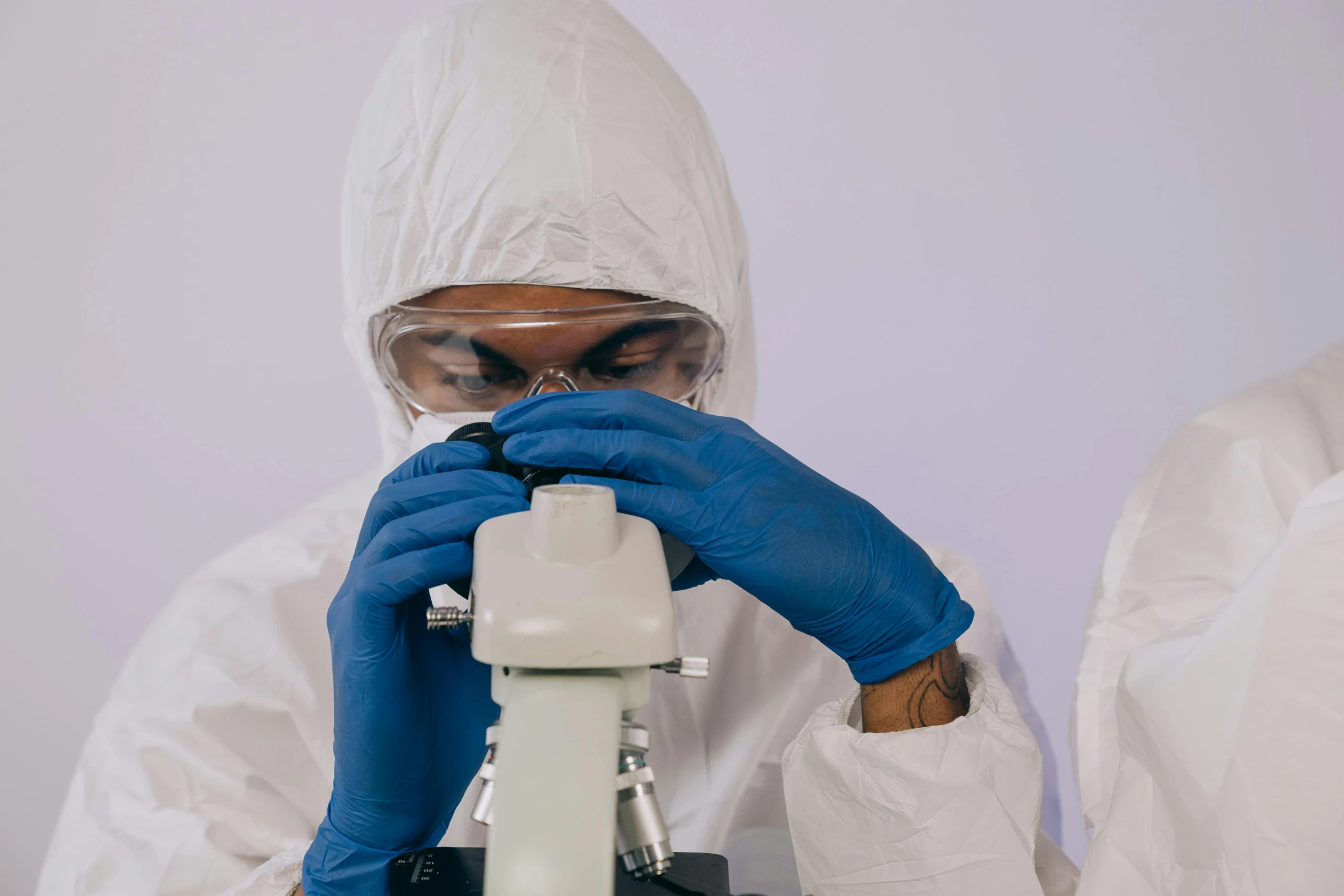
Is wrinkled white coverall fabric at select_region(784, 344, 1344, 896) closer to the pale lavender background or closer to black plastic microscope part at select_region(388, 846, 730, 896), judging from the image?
black plastic microscope part at select_region(388, 846, 730, 896)

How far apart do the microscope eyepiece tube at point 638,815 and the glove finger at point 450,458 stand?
13.7 inches

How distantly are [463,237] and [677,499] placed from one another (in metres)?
0.46

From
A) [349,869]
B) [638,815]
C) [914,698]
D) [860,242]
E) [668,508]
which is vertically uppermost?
[860,242]

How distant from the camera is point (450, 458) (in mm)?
837

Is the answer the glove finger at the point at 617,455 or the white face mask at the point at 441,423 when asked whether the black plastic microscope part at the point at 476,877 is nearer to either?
the glove finger at the point at 617,455

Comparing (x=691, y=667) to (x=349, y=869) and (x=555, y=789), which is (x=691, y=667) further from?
(x=349, y=869)

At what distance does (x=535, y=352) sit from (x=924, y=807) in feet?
1.92

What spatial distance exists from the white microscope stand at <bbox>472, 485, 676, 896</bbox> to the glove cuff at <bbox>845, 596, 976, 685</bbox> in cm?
38

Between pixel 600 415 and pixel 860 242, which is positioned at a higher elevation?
pixel 860 242

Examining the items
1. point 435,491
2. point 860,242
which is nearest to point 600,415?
point 435,491

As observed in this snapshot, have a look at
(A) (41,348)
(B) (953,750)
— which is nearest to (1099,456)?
(B) (953,750)

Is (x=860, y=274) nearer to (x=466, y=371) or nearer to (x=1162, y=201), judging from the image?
(x=1162, y=201)

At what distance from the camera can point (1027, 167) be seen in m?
1.55

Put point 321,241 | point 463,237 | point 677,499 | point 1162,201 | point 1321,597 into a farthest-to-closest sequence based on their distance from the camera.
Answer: point 321,241, point 1162,201, point 463,237, point 677,499, point 1321,597
